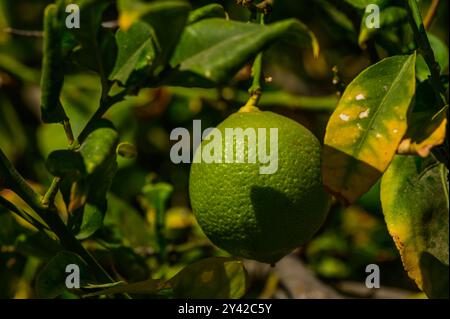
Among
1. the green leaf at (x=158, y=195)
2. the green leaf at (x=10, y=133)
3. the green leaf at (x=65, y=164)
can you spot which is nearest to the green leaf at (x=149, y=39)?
the green leaf at (x=65, y=164)

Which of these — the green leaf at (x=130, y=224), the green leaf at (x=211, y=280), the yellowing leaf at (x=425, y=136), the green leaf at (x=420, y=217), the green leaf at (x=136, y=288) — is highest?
the yellowing leaf at (x=425, y=136)

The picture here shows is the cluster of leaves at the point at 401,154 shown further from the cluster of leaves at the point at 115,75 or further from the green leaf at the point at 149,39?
the green leaf at the point at 149,39

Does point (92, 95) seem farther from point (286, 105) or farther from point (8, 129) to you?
point (286, 105)

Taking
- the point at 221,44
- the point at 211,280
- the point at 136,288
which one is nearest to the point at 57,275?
the point at 136,288

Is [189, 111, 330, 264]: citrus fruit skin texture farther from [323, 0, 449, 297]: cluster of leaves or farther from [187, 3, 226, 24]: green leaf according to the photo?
[187, 3, 226, 24]: green leaf

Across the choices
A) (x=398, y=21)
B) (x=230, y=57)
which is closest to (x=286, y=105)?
(x=398, y=21)

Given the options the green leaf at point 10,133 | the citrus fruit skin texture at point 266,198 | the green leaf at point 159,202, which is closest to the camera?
the citrus fruit skin texture at point 266,198

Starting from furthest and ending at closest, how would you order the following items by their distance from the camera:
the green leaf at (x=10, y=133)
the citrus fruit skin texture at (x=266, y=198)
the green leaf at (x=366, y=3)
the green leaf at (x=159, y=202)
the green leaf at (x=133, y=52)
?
1. the green leaf at (x=10, y=133)
2. the green leaf at (x=159, y=202)
3. the green leaf at (x=366, y=3)
4. the citrus fruit skin texture at (x=266, y=198)
5. the green leaf at (x=133, y=52)
